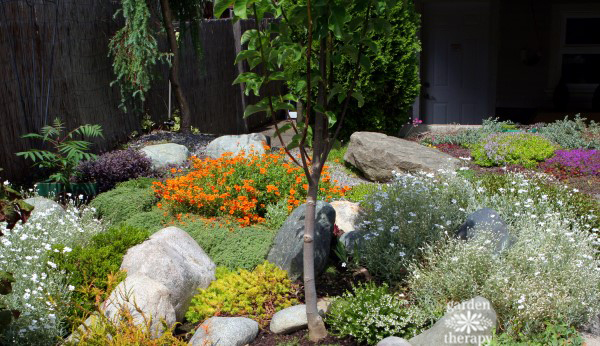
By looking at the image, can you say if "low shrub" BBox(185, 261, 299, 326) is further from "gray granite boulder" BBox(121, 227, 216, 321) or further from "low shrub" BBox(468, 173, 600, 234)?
"low shrub" BBox(468, 173, 600, 234)

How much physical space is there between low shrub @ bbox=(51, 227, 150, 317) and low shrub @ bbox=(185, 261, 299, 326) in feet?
2.25

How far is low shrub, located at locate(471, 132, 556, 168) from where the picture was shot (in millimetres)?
9031

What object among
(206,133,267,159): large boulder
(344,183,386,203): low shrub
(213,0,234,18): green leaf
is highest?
(213,0,234,18): green leaf

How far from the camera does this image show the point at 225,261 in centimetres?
565

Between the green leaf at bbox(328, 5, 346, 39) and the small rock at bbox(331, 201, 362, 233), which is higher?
the green leaf at bbox(328, 5, 346, 39)

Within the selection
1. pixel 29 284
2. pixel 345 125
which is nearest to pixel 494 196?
pixel 29 284

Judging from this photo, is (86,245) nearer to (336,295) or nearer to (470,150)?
(336,295)

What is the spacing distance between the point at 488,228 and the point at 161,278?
2522mm

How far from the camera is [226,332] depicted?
4.38 m

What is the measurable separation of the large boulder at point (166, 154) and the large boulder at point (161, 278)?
3592mm

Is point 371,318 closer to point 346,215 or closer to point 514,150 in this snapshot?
point 346,215

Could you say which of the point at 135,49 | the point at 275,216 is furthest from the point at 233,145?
the point at 275,216

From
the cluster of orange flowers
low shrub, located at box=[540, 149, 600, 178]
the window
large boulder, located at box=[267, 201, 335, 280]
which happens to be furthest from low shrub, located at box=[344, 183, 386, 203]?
the window

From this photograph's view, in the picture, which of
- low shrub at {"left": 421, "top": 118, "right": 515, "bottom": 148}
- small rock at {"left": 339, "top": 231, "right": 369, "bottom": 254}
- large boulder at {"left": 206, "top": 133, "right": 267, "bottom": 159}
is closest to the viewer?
small rock at {"left": 339, "top": 231, "right": 369, "bottom": 254}
